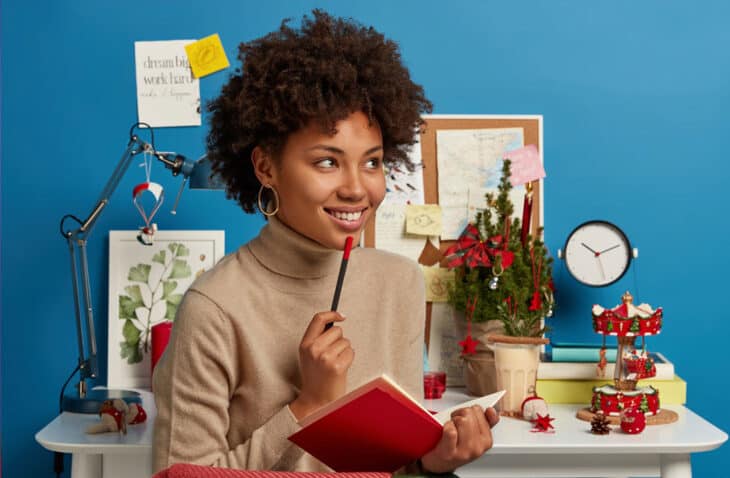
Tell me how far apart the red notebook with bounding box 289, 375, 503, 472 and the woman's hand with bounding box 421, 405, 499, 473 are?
11 mm

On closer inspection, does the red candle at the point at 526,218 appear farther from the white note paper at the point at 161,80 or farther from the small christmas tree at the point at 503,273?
the white note paper at the point at 161,80

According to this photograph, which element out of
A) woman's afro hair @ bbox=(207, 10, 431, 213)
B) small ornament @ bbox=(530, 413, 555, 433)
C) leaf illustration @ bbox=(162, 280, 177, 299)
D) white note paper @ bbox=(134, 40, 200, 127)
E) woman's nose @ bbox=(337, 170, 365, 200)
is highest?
white note paper @ bbox=(134, 40, 200, 127)

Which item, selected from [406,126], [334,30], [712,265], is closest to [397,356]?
[406,126]

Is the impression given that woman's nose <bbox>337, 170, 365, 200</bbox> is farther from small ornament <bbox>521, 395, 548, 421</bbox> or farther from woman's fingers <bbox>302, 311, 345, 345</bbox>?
small ornament <bbox>521, 395, 548, 421</bbox>

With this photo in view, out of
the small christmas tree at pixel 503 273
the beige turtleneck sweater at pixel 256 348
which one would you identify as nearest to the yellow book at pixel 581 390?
the small christmas tree at pixel 503 273

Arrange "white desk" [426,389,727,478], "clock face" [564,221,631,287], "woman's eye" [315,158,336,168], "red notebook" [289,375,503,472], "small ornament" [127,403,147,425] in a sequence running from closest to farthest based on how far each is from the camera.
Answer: "red notebook" [289,375,503,472] < "woman's eye" [315,158,336,168] < "white desk" [426,389,727,478] < "small ornament" [127,403,147,425] < "clock face" [564,221,631,287]

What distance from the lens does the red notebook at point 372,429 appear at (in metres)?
1.05

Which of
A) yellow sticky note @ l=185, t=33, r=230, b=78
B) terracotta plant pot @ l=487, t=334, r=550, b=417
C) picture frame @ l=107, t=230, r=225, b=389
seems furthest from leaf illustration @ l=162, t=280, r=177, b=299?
terracotta plant pot @ l=487, t=334, r=550, b=417

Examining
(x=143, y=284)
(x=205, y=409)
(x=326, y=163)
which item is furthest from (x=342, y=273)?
(x=143, y=284)

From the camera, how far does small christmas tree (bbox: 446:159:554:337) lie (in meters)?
1.91

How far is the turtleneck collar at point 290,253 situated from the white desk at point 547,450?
0.49 meters

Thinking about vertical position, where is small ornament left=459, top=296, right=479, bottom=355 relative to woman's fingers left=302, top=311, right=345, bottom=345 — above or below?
below

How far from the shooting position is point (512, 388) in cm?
183

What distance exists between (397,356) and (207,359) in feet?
0.96
